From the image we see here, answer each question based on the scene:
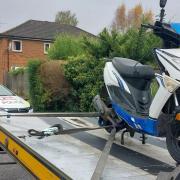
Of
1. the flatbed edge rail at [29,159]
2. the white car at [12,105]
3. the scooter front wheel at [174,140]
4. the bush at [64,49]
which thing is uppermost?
the bush at [64,49]

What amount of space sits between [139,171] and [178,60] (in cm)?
92

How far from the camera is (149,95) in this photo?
4.77 metres

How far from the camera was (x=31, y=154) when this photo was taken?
3.92 m

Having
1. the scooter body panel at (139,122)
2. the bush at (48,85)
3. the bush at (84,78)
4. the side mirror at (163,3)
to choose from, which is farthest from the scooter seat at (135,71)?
the bush at (48,85)

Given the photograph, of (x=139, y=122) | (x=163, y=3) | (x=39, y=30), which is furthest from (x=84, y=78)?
(x=39, y=30)

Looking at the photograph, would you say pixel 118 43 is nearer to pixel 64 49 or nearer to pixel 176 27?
pixel 64 49

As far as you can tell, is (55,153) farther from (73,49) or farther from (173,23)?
(73,49)

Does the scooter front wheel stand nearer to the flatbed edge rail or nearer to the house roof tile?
the flatbed edge rail

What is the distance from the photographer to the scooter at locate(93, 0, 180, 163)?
364cm

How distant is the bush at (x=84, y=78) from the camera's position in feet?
48.4

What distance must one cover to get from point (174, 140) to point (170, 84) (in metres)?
0.46

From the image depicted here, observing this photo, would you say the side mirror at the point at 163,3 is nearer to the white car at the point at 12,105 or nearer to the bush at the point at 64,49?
the white car at the point at 12,105

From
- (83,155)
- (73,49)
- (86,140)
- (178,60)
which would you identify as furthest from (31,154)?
(73,49)

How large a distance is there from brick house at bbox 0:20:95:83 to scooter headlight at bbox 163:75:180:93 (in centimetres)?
3491
